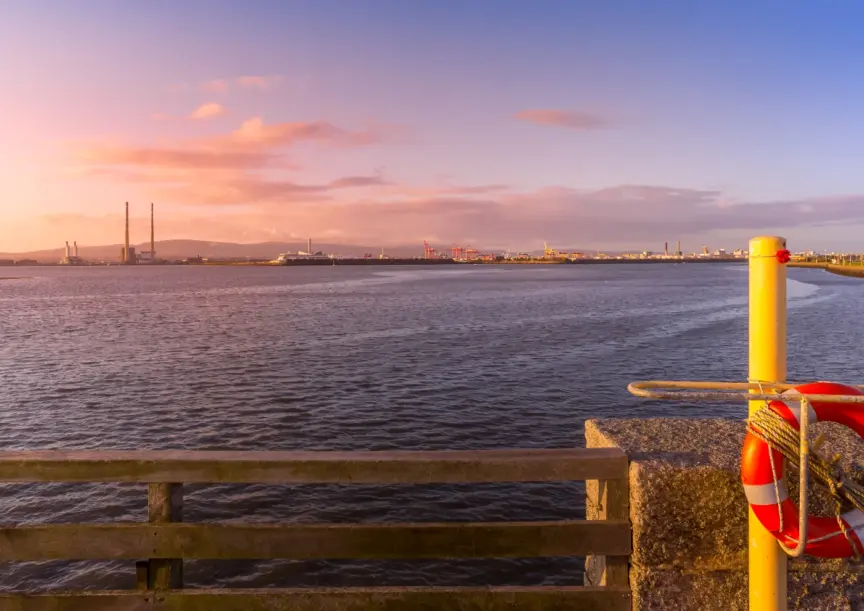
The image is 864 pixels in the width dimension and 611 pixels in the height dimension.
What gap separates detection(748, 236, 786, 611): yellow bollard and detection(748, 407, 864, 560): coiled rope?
299 mm

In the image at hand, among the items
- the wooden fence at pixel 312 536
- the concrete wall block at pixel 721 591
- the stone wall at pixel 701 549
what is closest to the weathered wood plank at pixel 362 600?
the wooden fence at pixel 312 536

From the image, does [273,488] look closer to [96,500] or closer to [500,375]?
[96,500]

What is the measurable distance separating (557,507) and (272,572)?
18.3ft

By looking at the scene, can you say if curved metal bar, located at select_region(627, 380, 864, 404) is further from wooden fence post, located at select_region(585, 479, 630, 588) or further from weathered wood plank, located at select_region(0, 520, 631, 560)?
weathered wood plank, located at select_region(0, 520, 631, 560)

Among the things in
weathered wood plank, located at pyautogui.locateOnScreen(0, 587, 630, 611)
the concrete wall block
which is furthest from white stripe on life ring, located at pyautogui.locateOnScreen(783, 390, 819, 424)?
weathered wood plank, located at pyautogui.locateOnScreen(0, 587, 630, 611)

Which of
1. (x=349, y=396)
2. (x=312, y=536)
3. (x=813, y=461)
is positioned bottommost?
(x=349, y=396)

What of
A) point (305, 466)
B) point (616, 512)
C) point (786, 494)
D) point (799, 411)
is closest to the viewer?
point (799, 411)

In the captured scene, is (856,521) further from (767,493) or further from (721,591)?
(721,591)

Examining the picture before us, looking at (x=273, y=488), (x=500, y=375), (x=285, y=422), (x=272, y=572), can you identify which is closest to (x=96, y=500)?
(x=273, y=488)

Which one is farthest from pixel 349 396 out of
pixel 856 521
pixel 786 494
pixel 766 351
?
pixel 856 521

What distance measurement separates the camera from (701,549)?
12.2 feet

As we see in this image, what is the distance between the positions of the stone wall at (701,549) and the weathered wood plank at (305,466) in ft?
0.96

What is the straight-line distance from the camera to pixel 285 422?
19.2 metres

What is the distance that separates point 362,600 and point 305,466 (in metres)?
0.89
